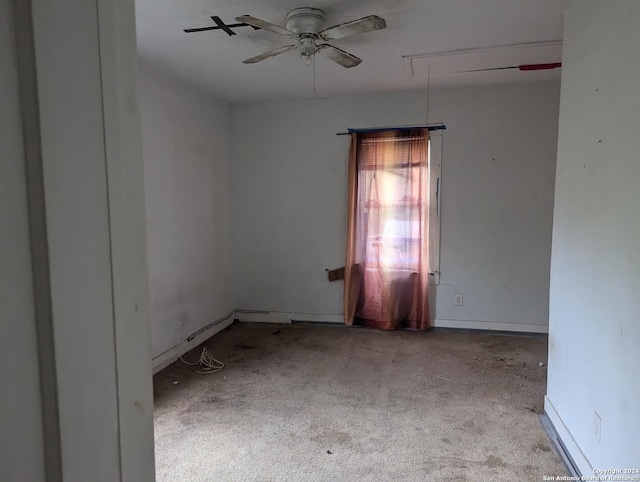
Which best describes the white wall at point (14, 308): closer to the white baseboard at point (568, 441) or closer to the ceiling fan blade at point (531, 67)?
the white baseboard at point (568, 441)

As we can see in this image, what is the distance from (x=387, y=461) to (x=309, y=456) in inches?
16.4

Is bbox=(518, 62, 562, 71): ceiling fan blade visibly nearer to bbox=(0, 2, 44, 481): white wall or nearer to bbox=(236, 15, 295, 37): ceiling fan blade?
bbox=(236, 15, 295, 37): ceiling fan blade

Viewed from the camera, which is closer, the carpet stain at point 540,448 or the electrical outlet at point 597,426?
the electrical outlet at point 597,426

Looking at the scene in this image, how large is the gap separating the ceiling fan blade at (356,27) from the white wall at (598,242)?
3.43ft

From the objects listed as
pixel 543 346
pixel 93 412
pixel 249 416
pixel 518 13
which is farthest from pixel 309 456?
pixel 518 13

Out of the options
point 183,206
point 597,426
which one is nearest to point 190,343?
point 183,206

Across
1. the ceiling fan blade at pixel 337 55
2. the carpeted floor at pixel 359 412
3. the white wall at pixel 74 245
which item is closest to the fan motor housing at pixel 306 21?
the ceiling fan blade at pixel 337 55

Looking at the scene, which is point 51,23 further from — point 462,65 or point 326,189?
point 326,189

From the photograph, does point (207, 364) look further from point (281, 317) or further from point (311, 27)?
point (311, 27)

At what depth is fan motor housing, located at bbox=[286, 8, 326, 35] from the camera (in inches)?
85.6

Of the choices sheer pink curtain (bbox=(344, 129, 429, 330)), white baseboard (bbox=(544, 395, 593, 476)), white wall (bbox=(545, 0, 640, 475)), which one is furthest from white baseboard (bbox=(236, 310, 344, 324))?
white wall (bbox=(545, 0, 640, 475))

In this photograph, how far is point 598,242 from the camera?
175 cm

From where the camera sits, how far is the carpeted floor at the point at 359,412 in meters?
1.97

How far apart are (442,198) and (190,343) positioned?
9.54 ft
